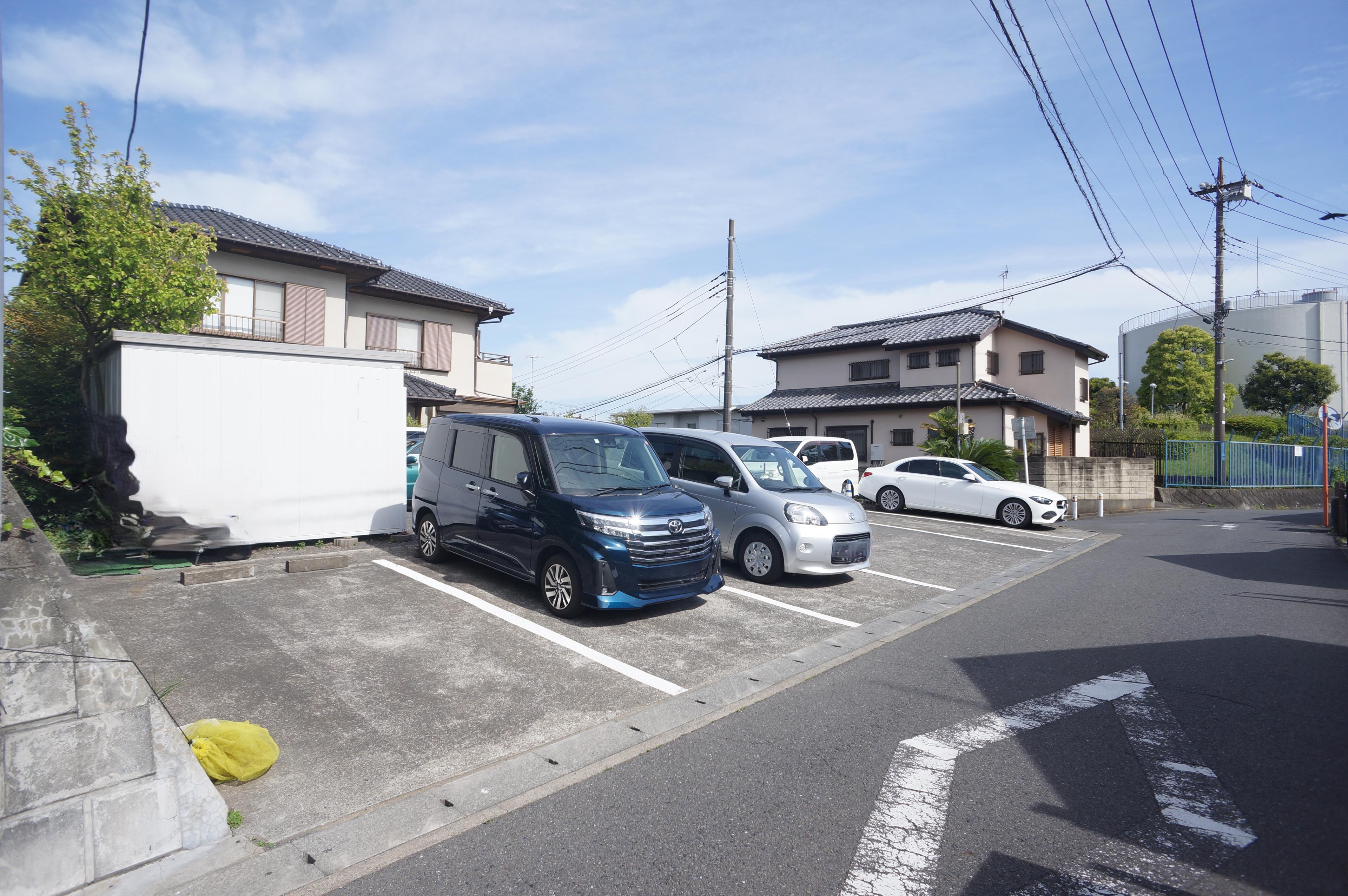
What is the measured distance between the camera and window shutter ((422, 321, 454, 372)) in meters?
24.0

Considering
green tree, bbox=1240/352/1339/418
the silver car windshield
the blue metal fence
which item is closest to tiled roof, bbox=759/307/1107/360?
the blue metal fence

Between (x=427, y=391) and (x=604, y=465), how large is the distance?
16686 millimetres

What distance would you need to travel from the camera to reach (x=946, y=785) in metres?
3.74

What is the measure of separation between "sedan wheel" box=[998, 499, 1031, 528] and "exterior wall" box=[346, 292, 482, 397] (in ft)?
58.2

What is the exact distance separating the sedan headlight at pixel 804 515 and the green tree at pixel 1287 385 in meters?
Answer: 53.9

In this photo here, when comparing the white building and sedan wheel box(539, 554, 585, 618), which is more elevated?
the white building

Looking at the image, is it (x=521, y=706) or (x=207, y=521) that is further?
(x=207, y=521)

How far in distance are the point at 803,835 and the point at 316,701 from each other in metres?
3.26

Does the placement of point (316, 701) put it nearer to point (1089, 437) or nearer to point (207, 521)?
point (207, 521)

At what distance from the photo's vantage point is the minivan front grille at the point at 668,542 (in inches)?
258

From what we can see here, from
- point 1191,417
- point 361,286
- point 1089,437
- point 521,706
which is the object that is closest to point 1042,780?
point 521,706

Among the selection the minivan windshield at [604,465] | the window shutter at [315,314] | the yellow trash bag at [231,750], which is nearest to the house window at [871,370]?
the window shutter at [315,314]

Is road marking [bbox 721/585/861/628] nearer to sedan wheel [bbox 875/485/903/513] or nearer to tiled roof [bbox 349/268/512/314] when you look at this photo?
sedan wheel [bbox 875/485/903/513]

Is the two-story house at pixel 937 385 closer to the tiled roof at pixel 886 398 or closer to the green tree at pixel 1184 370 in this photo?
the tiled roof at pixel 886 398
